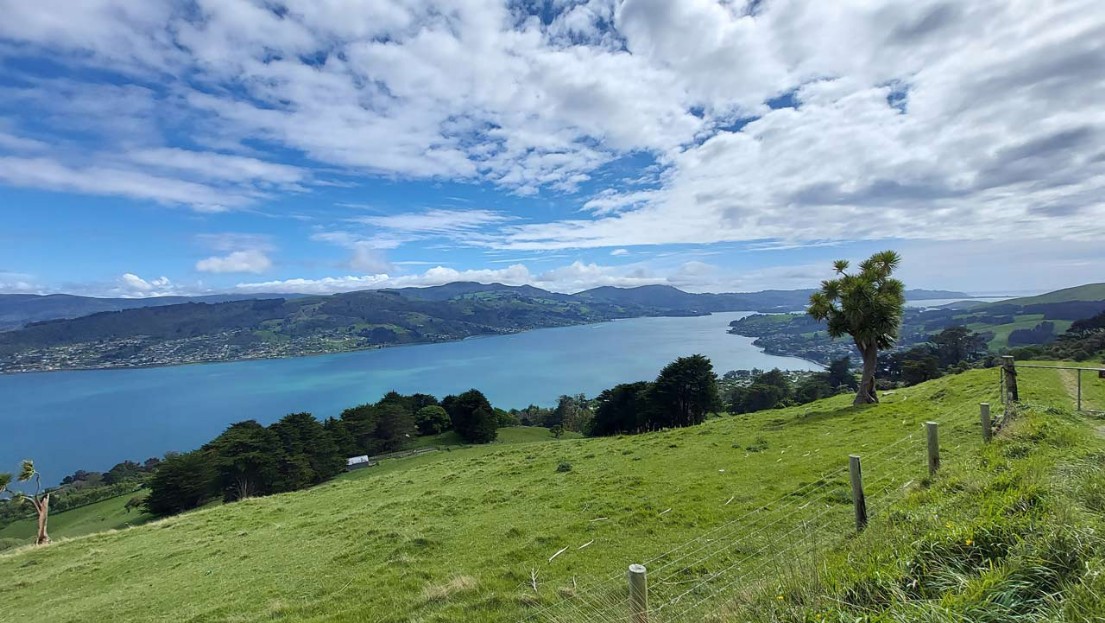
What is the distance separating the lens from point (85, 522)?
35219 millimetres

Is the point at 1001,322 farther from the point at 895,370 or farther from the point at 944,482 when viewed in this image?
the point at 944,482

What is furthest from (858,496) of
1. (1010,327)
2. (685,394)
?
(1010,327)

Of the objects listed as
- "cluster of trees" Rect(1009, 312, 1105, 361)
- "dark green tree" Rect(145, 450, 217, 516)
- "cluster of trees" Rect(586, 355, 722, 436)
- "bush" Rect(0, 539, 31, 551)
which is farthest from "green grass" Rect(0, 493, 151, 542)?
"cluster of trees" Rect(1009, 312, 1105, 361)

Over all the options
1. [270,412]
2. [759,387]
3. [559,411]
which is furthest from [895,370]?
[270,412]

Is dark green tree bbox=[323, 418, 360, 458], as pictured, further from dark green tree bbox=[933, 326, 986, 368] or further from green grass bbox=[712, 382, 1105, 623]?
dark green tree bbox=[933, 326, 986, 368]

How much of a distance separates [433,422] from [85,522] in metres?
29.4

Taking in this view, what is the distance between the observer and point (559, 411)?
7756cm

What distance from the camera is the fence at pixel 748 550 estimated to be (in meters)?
4.56

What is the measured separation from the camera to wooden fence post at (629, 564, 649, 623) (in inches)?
141

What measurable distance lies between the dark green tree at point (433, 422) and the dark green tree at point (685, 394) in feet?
85.3

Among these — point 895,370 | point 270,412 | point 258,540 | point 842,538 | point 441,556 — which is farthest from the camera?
point 270,412

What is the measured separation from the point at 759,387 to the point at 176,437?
383ft

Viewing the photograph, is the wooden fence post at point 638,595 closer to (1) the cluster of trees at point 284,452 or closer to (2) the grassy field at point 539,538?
(2) the grassy field at point 539,538

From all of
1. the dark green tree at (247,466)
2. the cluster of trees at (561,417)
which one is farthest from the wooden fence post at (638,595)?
the cluster of trees at (561,417)
